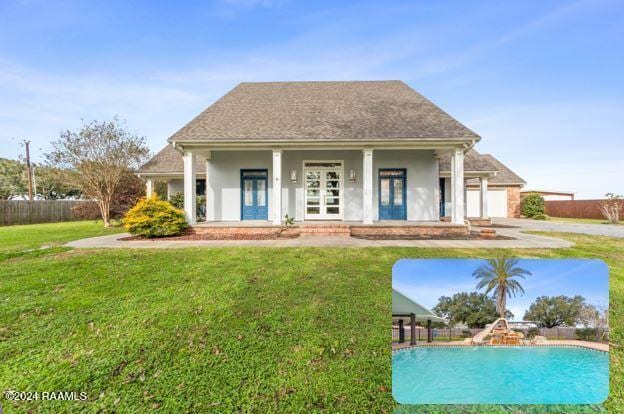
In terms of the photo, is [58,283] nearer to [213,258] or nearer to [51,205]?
[213,258]

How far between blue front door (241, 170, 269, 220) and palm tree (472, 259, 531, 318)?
11344 mm

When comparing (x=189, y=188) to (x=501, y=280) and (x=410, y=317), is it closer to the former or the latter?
(x=410, y=317)

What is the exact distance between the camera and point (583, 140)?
630 inches

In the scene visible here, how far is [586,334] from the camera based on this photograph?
1623mm

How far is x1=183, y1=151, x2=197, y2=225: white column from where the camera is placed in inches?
410

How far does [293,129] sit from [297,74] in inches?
341

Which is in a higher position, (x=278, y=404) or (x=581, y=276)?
(x=581, y=276)

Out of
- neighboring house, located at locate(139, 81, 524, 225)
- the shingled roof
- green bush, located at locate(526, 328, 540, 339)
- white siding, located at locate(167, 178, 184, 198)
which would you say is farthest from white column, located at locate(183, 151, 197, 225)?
green bush, located at locate(526, 328, 540, 339)

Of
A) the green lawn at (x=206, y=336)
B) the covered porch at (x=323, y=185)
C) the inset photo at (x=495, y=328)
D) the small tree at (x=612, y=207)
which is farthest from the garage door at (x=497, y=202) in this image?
the inset photo at (x=495, y=328)

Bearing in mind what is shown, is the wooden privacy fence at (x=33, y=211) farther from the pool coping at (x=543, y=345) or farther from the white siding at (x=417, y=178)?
the pool coping at (x=543, y=345)

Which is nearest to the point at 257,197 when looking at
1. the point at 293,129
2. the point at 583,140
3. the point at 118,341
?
the point at 293,129

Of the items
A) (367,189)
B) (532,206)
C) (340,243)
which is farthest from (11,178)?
(532,206)

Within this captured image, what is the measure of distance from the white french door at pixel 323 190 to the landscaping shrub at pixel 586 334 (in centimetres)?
1075

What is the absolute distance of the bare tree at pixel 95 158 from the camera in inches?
599
